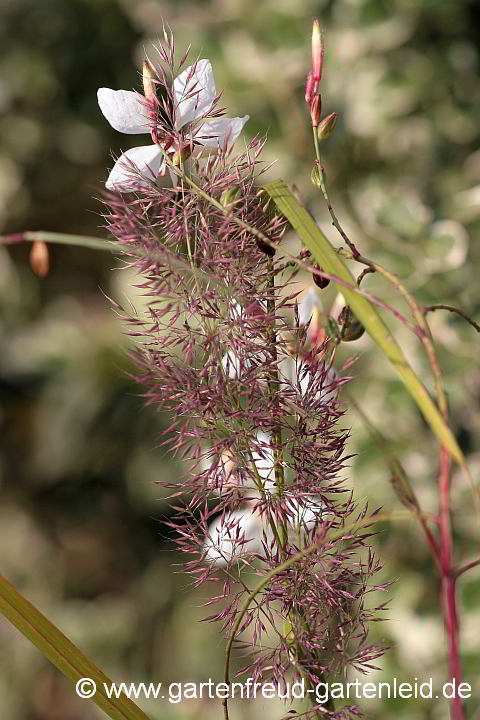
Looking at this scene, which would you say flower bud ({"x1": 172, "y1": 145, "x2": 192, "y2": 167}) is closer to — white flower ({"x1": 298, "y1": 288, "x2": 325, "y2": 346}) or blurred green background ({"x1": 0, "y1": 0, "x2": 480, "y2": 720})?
white flower ({"x1": 298, "y1": 288, "x2": 325, "y2": 346})

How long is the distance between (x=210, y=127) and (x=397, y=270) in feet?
1.44

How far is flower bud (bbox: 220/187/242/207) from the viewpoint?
0.20 m

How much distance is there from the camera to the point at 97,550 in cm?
114

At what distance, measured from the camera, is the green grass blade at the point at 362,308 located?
159 mm

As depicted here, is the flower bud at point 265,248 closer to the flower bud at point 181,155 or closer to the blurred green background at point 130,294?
the flower bud at point 181,155

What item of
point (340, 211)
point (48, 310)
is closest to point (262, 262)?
point (340, 211)

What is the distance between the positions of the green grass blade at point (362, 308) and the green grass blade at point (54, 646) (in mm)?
98

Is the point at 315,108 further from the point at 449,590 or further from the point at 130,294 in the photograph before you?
the point at 130,294

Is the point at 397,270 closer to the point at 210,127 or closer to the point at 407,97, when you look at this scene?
the point at 407,97

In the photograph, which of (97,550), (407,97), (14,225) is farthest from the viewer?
(97,550)

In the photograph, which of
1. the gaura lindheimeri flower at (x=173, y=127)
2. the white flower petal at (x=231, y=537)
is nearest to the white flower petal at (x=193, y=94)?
the gaura lindheimeri flower at (x=173, y=127)

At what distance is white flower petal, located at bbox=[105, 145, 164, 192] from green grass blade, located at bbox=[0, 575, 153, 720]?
0.10 m

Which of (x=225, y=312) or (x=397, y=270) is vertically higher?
(x=397, y=270)

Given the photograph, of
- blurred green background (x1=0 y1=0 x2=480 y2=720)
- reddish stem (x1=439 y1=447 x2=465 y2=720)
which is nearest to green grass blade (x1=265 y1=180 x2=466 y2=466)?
reddish stem (x1=439 y1=447 x2=465 y2=720)
